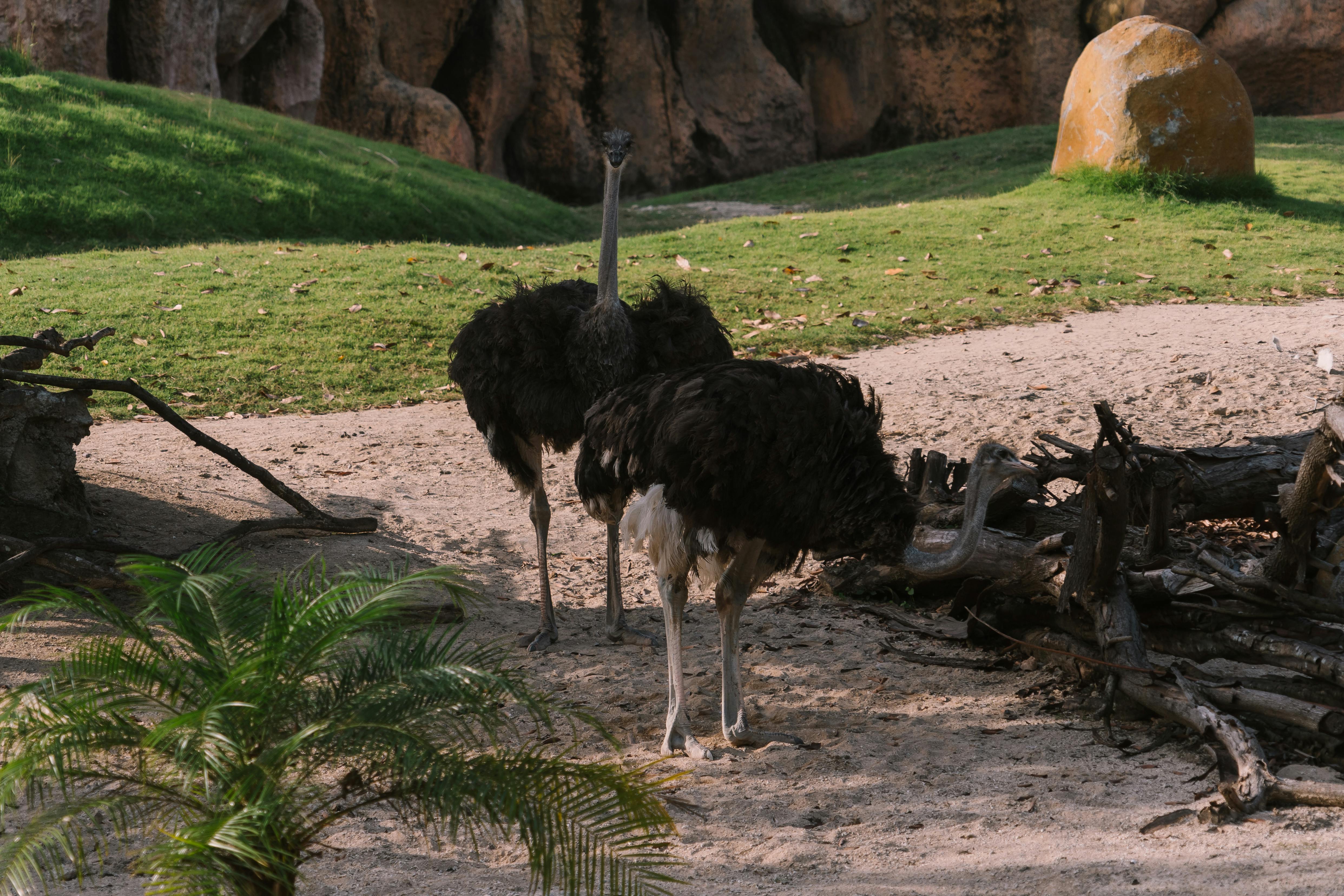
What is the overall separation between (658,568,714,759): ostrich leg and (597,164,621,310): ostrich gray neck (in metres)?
1.46

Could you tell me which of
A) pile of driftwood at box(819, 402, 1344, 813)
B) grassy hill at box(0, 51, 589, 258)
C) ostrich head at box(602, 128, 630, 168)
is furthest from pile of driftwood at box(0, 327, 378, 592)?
grassy hill at box(0, 51, 589, 258)

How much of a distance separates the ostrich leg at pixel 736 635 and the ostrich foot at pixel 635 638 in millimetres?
1158

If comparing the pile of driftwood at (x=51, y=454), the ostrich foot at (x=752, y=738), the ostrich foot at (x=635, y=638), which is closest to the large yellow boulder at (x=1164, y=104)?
the ostrich foot at (x=635, y=638)

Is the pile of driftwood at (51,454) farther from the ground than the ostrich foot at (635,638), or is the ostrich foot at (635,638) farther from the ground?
the pile of driftwood at (51,454)

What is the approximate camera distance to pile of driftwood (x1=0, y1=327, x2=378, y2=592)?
18.3 feet

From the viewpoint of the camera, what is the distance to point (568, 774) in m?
2.98

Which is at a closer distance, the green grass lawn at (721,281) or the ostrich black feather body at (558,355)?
the ostrich black feather body at (558,355)

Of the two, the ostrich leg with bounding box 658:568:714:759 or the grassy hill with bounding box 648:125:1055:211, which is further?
the grassy hill with bounding box 648:125:1055:211

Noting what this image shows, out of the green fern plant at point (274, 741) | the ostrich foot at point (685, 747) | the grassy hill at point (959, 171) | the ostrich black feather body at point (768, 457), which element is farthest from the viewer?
the grassy hill at point (959, 171)

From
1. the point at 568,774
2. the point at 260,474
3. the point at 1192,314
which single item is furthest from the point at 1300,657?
the point at 1192,314

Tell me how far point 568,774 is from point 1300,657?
8.34ft

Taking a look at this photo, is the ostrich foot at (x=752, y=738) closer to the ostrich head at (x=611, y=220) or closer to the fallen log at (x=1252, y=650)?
the fallen log at (x=1252, y=650)

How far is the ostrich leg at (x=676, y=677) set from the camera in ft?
14.1

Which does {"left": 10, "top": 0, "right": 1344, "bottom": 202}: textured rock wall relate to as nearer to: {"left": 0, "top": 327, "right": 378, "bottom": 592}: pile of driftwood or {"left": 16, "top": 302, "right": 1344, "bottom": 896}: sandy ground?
{"left": 16, "top": 302, "right": 1344, "bottom": 896}: sandy ground
